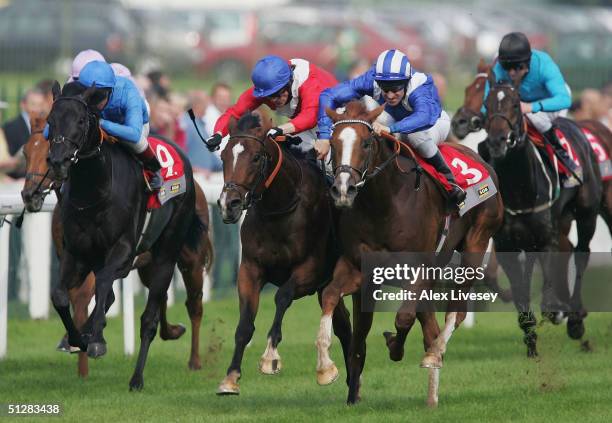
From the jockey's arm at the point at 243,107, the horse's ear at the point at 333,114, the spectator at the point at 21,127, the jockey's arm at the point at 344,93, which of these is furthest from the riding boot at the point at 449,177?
the spectator at the point at 21,127

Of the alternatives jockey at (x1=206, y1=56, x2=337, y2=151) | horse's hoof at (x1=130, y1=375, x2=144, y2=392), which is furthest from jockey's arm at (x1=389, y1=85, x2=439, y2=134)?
horse's hoof at (x1=130, y1=375, x2=144, y2=392)

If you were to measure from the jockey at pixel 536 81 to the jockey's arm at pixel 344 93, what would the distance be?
207 centimetres

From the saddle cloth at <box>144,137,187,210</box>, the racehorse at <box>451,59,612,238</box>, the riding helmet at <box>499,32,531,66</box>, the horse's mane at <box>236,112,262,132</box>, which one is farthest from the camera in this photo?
the racehorse at <box>451,59,612,238</box>

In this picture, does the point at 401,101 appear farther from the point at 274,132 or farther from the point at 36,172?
the point at 36,172

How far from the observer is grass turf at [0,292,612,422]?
7.98 metres

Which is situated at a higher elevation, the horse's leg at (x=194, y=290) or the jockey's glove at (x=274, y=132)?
the jockey's glove at (x=274, y=132)

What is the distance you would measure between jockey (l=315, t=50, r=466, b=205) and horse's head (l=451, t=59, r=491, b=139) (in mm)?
1740

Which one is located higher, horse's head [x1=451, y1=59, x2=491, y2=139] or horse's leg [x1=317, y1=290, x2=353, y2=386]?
horse's head [x1=451, y1=59, x2=491, y2=139]

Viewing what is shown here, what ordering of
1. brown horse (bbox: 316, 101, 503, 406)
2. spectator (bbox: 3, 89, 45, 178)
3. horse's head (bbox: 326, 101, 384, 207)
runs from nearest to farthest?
horse's head (bbox: 326, 101, 384, 207), brown horse (bbox: 316, 101, 503, 406), spectator (bbox: 3, 89, 45, 178)

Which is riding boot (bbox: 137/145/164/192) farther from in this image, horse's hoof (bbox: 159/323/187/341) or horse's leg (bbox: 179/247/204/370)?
horse's hoof (bbox: 159/323/187/341)

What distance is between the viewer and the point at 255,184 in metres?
7.74

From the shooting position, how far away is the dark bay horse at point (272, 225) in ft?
25.2

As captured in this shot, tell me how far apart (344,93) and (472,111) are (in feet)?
8.53

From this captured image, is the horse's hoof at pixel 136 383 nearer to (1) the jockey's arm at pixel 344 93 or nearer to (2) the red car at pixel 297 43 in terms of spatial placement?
(1) the jockey's arm at pixel 344 93
